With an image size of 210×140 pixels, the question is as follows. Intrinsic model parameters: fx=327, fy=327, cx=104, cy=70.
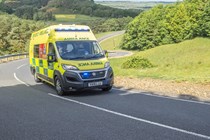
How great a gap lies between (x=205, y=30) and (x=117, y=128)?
54.1m

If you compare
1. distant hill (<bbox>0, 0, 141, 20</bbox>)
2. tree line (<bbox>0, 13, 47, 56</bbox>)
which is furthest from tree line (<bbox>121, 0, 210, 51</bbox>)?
distant hill (<bbox>0, 0, 141, 20</bbox>)

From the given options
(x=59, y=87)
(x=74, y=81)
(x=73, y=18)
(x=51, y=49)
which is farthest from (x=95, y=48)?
(x=73, y=18)

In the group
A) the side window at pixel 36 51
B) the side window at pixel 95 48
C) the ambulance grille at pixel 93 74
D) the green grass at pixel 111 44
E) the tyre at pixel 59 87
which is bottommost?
the green grass at pixel 111 44

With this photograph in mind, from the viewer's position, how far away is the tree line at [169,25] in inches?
2367

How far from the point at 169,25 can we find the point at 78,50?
57692mm

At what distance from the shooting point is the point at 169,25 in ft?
222

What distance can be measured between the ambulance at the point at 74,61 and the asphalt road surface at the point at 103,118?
540mm

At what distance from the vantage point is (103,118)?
7785 mm

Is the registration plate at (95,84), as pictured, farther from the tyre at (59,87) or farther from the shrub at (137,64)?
the shrub at (137,64)

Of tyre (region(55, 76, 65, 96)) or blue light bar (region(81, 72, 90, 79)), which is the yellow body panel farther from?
tyre (region(55, 76, 65, 96))

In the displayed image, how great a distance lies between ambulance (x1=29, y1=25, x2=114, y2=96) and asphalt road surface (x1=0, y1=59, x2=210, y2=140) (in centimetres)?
54

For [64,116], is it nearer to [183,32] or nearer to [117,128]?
[117,128]

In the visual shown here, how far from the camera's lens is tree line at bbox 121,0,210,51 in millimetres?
60125

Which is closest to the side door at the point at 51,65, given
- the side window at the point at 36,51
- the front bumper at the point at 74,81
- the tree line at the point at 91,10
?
the front bumper at the point at 74,81
